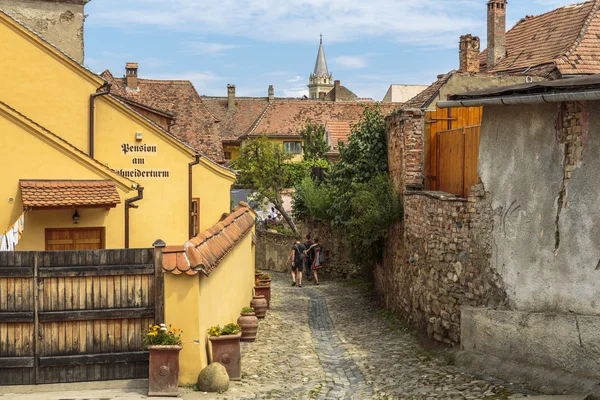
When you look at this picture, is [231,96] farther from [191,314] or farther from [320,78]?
[320,78]

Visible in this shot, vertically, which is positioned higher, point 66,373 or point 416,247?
point 416,247

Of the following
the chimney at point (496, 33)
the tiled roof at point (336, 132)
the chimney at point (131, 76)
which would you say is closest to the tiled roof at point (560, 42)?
the chimney at point (496, 33)

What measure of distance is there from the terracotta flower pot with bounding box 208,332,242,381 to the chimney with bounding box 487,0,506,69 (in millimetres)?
20643

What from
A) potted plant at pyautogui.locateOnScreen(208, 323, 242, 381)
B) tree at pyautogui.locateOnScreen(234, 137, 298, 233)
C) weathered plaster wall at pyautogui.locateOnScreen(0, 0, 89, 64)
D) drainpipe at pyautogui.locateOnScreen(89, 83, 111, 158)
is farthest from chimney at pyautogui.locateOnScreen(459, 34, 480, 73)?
tree at pyautogui.locateOnScreen(234, 137, 298, 233)

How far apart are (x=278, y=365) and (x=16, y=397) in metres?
4.53

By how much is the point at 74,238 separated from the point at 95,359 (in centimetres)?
641

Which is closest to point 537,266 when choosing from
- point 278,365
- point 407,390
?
point 407,390

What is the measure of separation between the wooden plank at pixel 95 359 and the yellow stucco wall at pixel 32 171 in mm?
5607

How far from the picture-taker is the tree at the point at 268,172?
39250 mm

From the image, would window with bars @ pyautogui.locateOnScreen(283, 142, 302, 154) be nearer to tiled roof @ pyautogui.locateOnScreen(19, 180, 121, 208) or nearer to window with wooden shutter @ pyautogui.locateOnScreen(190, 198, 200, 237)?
window with wooden shutter @ pyautogui.locateOnScreen(190, 198, 200, 237)

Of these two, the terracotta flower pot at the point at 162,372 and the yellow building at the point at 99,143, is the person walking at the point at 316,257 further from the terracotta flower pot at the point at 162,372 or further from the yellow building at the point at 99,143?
the terracotta flower pot at the point at 162,372

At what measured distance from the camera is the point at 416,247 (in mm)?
16219

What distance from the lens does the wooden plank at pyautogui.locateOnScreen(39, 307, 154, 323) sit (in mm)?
10008

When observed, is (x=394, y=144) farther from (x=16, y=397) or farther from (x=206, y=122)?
(x=206, y=122)
